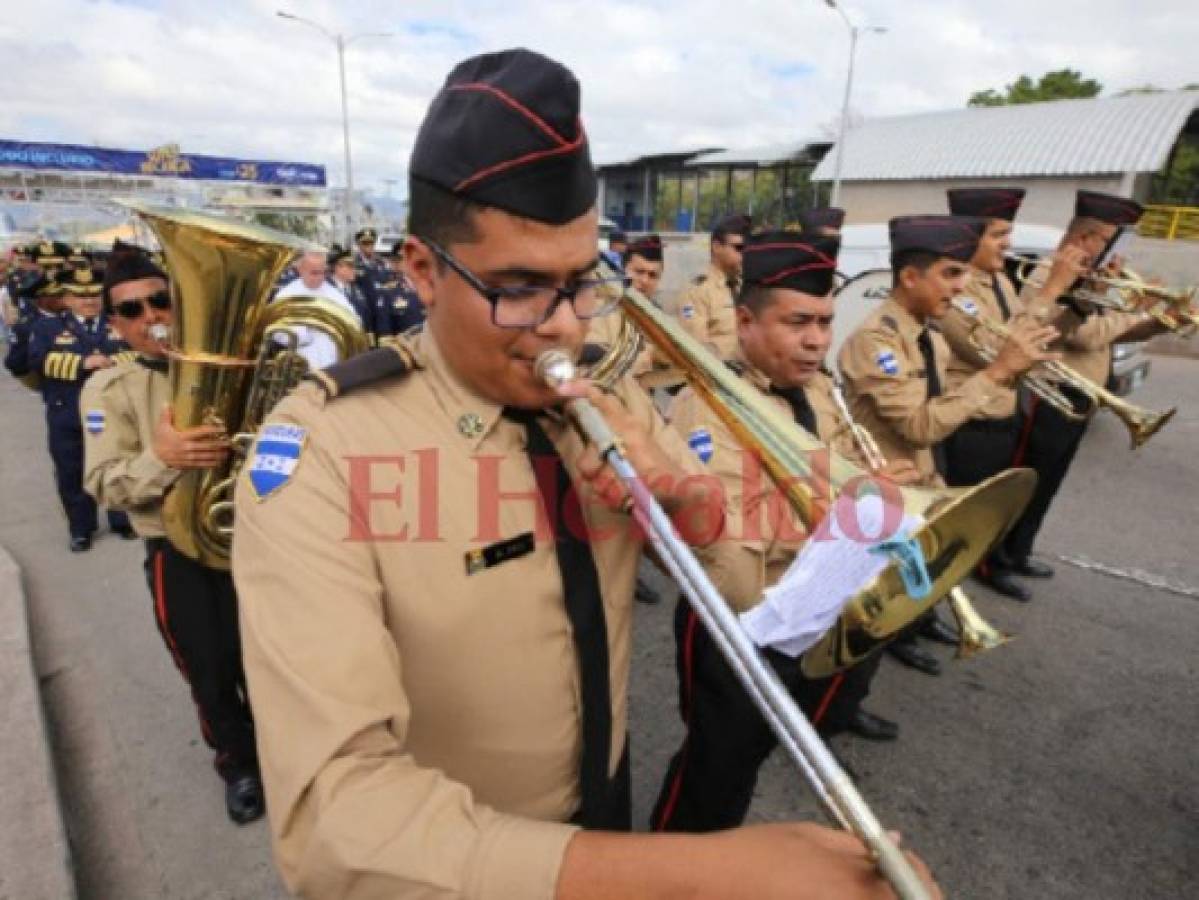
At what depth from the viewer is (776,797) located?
2916 millimetres

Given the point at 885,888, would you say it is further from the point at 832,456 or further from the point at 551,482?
the point at 832,456

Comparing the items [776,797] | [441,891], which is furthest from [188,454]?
[776,797]

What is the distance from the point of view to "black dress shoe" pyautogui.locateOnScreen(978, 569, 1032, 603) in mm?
4434

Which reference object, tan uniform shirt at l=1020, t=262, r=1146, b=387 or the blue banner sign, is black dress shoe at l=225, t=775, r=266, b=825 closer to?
tan uniform shirt at l=1020, t=262, r=1146, b=387

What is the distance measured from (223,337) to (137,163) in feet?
120

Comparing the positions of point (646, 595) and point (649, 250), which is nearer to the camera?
point (646, 595)

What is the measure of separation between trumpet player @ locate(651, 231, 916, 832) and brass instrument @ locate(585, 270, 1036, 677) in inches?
12.6

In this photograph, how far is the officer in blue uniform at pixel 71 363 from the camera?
5160 millimetres

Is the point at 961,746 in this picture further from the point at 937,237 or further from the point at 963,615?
the point at 937,237

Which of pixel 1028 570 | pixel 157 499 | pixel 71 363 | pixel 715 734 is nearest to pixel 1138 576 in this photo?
pixel 1028 570

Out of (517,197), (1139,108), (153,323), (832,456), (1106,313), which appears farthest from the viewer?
(1139,108)

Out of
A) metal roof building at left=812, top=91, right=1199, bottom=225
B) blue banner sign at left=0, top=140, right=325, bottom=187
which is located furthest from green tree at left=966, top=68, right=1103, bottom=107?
blue banner sign at left=0, top=140, right=325, bottom=187

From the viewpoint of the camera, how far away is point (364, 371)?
4.17ft

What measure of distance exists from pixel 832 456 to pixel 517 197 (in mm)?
848
